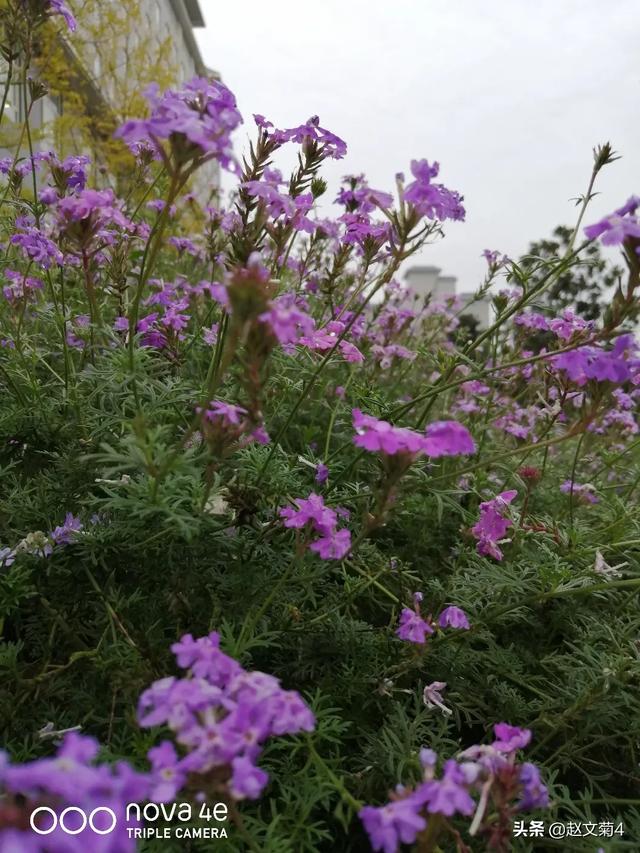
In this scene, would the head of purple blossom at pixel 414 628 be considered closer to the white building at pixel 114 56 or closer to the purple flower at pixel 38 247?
the purple flower at pixel 38 247

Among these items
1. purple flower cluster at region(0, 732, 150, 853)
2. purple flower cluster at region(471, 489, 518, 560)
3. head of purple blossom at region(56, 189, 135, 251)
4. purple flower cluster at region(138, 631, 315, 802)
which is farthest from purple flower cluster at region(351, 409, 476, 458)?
head of purple blossom at region(56, 189, 135, 251)

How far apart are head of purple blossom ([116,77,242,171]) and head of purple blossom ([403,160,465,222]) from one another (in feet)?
1.53

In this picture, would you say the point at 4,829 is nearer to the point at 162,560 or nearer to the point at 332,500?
the point at 162,560

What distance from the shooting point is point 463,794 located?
37.8 inches

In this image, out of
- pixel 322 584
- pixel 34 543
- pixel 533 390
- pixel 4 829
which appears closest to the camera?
pixel 4 829

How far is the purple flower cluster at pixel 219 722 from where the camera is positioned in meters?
0.90

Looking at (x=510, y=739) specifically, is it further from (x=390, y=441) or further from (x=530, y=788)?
(x=390, y=441)

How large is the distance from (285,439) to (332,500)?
102cm

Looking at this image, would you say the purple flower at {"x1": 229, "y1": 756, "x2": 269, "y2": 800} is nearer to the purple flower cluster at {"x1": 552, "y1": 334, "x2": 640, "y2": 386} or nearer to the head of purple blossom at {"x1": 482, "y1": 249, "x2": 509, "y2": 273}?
the purple flower cluster at {"x1": 552, "y1": 334, "x2": 640, "y2": 386}

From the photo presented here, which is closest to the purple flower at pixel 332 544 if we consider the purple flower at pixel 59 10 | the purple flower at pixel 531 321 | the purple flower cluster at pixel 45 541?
the purple flower cluster at pixel 45 541

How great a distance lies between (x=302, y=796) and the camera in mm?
1389

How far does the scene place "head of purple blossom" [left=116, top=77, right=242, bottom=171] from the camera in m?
1.25

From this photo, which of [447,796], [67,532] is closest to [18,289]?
[67,532]

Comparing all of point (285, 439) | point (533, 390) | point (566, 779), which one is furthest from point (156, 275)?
point (566, 779)
